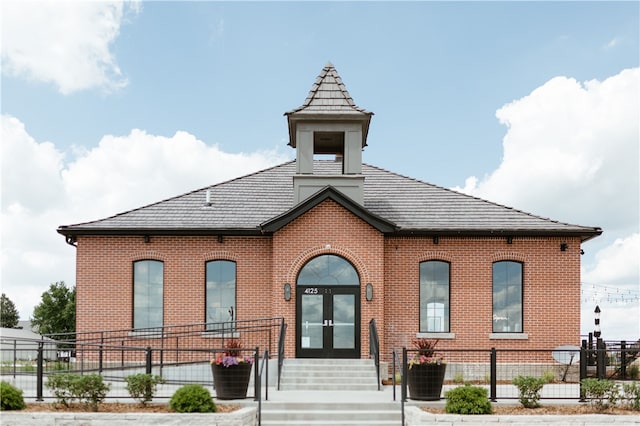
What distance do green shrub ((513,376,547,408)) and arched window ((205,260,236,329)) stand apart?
917 cm

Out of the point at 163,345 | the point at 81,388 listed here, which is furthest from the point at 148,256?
the point at 81,388

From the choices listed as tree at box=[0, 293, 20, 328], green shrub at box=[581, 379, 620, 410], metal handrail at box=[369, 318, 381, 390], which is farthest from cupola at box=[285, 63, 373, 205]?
tree at box=[0, 293, 20, 328]

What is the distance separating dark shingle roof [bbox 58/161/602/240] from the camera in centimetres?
2106

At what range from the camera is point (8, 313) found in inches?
3004

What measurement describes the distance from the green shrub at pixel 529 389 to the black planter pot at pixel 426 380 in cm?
156

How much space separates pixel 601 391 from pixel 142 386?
9077mm

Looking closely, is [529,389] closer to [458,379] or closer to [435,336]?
[458,379]

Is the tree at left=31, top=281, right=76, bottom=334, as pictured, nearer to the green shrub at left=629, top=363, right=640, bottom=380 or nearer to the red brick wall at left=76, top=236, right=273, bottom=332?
the red brick wall at left=76, top=236, right=273, bottom=332

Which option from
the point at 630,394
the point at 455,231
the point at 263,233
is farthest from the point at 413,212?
the point at 630,394

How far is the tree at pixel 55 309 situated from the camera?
198 feet

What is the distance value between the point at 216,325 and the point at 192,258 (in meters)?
2.07

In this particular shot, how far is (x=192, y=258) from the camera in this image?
21312mm

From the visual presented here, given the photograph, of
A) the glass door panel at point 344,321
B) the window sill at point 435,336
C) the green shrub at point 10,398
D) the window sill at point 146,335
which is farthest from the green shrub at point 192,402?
the window sill at point 435,336

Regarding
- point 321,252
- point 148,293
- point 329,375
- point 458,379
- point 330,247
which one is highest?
point 330,247
